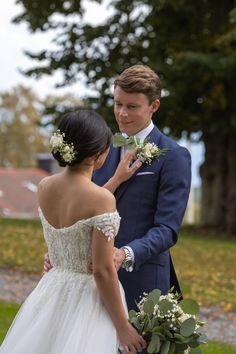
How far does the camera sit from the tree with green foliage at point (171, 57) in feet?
80.8

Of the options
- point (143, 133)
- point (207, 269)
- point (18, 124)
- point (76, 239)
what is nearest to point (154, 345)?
point (76, 239)

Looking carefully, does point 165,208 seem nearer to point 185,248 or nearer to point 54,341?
point 54,341

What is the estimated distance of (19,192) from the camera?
5491 cm

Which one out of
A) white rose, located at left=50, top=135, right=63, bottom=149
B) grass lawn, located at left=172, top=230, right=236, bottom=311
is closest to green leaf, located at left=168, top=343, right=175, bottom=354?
white rose, located at left=50, top=135, right=63, bottom=149

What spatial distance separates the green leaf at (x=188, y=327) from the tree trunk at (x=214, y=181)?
24116 millimetres

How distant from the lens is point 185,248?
65.3 ft

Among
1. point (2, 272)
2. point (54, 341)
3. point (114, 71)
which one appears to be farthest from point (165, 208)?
point (114, 71)

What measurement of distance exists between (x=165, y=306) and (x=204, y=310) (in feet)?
26.2

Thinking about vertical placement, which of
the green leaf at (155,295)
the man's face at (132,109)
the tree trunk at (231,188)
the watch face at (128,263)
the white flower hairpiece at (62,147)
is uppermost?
the man's face at (132,109)

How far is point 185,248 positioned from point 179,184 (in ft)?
52.0

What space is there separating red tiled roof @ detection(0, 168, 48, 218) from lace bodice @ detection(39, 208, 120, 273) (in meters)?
49.2

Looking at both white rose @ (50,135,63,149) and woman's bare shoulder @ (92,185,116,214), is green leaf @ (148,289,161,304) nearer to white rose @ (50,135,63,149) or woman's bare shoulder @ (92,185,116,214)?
woman's bare shoulder @ (92,185,116,214)

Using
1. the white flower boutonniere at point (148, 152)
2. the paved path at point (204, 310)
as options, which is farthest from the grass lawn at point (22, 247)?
the white flower boutonniere at point (148, 152)

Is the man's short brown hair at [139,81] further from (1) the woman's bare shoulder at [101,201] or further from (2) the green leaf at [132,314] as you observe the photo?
(2) the green leaf at [132,314]
